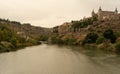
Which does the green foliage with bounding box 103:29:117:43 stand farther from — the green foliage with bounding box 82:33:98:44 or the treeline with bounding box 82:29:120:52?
the green foliage with bounding box 82:33:98:44

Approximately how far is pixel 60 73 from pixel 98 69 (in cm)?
579

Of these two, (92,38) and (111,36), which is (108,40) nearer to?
(111,36)

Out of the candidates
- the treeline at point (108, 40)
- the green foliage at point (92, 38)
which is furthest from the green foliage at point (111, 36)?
the green foliage at point (92, 38)

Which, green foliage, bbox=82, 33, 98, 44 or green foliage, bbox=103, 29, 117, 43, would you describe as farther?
green foliage, bbox=82, 33, 98, 44

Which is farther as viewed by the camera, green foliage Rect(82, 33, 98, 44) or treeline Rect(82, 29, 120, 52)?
green foliage Rect(82, 33, 98, 44)

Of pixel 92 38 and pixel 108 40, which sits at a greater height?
pixel 92 38

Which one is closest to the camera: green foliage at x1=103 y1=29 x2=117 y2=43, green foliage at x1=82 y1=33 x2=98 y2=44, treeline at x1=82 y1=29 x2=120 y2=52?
treeline at x1=82 y1=29 x2=120 y2=52

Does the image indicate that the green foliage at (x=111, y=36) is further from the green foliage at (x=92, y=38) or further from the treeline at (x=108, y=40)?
the green foliage at (x=92, y=38)

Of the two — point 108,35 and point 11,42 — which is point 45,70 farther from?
point 11,42

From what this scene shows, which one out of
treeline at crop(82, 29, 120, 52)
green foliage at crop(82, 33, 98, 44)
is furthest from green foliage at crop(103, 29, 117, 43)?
green foliage at crop(82, 33, 98, 44)

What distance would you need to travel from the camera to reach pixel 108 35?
68375mm

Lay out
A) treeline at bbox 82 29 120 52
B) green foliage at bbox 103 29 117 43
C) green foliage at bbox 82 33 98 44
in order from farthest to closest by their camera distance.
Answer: green foliage at bbox 82 33 98 44
green foliage at bbox 103 29 117 43
treeline at bbox 82 29 120 52

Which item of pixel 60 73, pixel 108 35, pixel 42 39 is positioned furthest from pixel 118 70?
pixel 42 39

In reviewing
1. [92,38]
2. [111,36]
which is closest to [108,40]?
[111,36]
